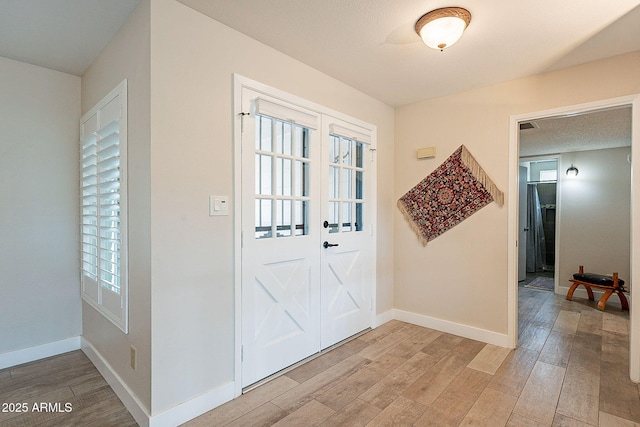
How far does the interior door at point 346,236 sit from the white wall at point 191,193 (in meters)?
0.98

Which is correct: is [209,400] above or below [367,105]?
below

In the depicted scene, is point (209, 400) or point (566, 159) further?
point (566, 159)

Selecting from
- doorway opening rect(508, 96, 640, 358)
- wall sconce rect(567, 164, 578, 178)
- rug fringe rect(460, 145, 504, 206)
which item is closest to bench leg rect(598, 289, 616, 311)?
doorway opening rect(508, 96, 640, 358)

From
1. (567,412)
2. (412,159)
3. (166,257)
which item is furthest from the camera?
(412,159)

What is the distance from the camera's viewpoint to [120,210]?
2131mm

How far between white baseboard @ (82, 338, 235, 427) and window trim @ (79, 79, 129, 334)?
15.3 inches

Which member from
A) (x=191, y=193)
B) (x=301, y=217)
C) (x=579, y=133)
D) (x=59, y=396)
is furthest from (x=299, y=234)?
(x=579, y=133)

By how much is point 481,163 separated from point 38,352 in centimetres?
439

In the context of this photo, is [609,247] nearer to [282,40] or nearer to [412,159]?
[412,159]

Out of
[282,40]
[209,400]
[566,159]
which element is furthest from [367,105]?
[566,159]

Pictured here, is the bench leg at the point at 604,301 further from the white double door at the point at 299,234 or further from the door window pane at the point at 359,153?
the door window pane at the point at 359,153

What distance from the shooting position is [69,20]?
2088 millimetres

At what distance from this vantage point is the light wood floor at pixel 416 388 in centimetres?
198

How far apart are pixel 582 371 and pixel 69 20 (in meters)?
4.52
